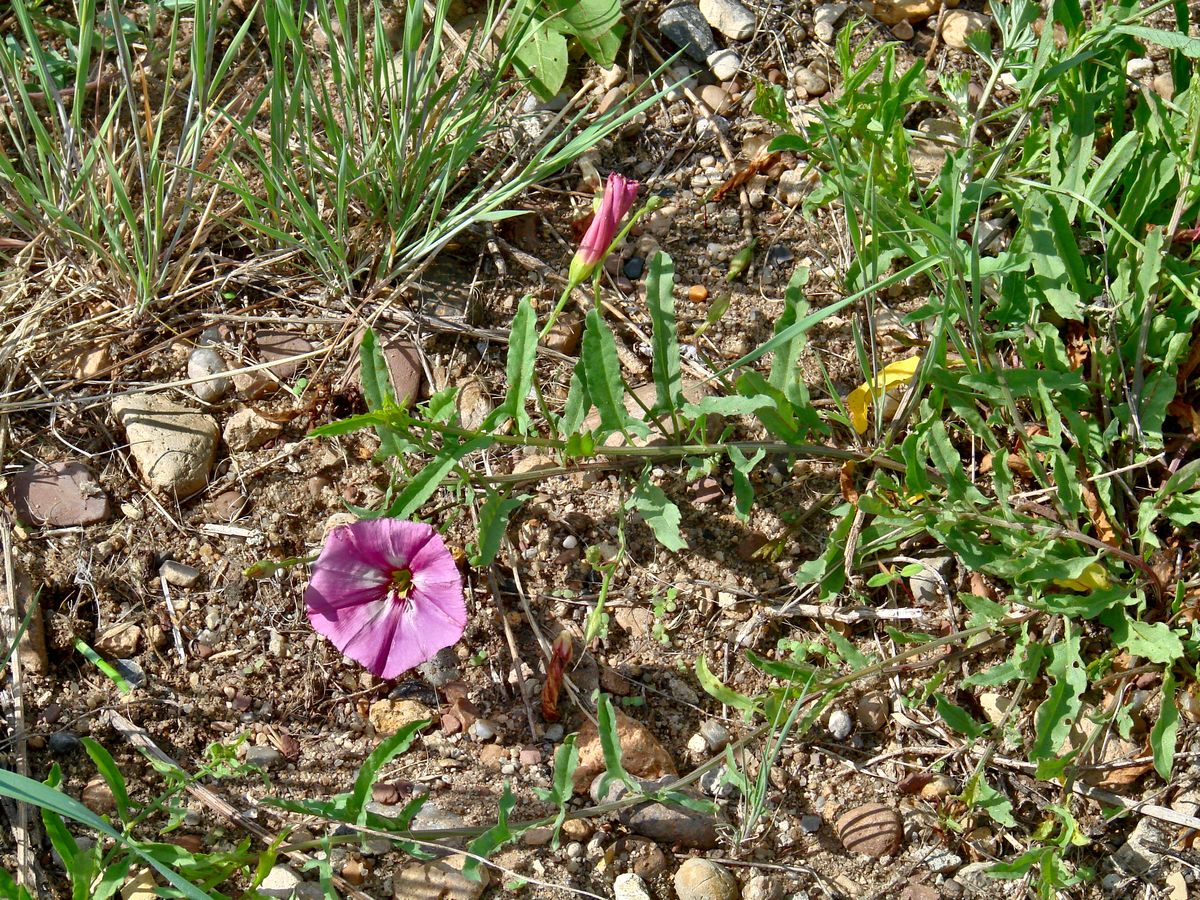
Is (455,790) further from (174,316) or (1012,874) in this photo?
(174,316)

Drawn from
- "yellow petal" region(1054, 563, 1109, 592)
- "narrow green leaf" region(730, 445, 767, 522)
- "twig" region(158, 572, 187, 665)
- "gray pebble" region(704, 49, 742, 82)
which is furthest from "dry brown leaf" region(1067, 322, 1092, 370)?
"twig" region(158, 572, 187, 665)

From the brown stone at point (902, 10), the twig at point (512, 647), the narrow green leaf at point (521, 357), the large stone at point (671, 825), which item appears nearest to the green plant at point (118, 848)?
the twig at point (512, 647)

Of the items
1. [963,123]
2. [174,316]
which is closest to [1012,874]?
[963,123]

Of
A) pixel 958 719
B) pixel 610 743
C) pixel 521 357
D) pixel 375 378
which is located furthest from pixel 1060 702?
pixel 375 378

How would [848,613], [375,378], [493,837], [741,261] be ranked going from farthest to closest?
[741,261]
[848,613]
[375,378]
[493,837]

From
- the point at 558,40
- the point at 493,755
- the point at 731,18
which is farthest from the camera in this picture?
the point at 731,18

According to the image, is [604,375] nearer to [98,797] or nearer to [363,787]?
[363,787]
